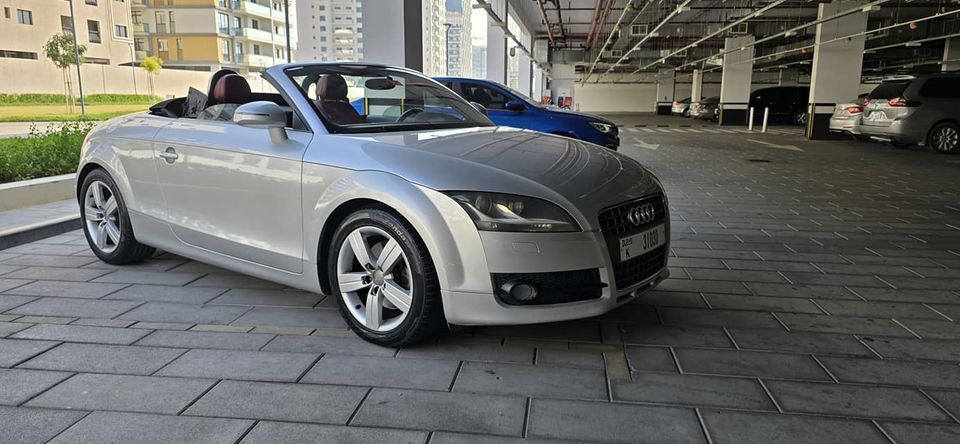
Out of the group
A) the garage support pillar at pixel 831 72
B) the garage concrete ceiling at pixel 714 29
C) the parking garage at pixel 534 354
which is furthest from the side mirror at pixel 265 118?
the garage support pillar at pixel 831 72

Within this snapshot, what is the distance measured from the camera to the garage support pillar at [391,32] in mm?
9773

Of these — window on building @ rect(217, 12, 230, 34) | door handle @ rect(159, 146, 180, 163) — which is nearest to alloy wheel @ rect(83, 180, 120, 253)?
door handle @ rect(159, 146, 180, 163)

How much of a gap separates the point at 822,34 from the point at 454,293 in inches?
797

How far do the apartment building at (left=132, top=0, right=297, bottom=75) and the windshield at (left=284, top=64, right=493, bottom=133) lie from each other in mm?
11364

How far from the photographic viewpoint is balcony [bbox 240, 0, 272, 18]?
3288 cm

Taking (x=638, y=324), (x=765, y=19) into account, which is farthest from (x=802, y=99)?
(x=638, y=324)

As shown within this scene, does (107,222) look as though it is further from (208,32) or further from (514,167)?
(208,32)

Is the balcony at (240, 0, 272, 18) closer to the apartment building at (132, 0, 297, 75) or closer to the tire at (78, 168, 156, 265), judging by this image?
the apartment building at (132, 0, 297, 75)

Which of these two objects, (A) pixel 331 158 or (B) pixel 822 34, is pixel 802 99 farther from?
(A) pixel 331 158

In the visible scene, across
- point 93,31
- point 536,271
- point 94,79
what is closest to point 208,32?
point 93,31

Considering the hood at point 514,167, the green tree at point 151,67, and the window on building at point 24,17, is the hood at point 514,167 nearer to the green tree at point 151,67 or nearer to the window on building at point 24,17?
the window on building at point 24,17

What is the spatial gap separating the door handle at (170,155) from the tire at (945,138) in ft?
48.0

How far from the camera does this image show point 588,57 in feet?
144

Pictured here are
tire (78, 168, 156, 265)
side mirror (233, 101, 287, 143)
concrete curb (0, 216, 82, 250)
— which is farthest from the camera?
concrete curb (0, 216, 82, 250)
